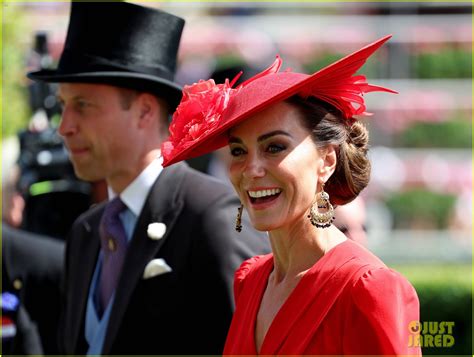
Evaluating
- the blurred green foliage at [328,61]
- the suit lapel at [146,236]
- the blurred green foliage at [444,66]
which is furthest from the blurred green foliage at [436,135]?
the suit lapel at [146,236]

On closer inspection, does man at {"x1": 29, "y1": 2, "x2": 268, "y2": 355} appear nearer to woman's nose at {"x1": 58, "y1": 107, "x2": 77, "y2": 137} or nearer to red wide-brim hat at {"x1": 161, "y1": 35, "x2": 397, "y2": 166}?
woman's nose at {"x1": 58, "y1": 107, "x2": 77, "y2": 137}

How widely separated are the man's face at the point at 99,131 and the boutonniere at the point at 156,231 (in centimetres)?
33

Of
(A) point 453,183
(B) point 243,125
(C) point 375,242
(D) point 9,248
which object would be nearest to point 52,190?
(D) point 9,248

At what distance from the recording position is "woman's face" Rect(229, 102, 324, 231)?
261 centimetres

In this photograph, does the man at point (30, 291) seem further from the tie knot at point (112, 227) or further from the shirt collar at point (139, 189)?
the shirt collar at point (139, 189)

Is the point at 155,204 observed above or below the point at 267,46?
above

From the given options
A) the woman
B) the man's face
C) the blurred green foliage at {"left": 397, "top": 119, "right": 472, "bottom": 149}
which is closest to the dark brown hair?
the woman

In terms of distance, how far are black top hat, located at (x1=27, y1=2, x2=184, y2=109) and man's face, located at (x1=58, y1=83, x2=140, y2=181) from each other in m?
0.08

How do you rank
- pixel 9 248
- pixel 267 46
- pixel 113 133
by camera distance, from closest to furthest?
pixel 113 133
pixel 9 248
pixel 267 46

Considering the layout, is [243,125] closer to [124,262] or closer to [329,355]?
[329,355]

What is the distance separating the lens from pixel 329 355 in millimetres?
2436

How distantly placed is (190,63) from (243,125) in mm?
13701

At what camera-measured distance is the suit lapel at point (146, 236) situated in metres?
3.67

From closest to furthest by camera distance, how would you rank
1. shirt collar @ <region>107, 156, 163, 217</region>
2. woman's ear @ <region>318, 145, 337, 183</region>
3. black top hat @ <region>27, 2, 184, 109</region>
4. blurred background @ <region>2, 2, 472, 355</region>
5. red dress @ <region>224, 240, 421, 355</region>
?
red dress @ <region>224, 240, 421, 355</region> → woman's ear @ <region>318, 145, 337, 183</region> → shirt collar @ <region>107, 156, 163, 217</region> → black top hat @ <region>27, 2, 184, 109</region> → blurred background @ <region>2, 2, 472, 355</region>
